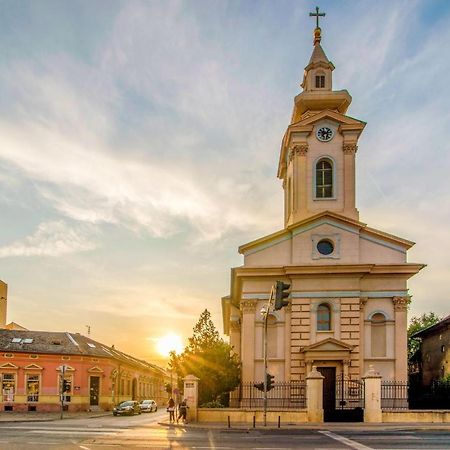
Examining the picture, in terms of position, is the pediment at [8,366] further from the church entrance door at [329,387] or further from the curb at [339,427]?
the curb at [339,427]

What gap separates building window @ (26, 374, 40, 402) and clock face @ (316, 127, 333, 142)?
104 ft

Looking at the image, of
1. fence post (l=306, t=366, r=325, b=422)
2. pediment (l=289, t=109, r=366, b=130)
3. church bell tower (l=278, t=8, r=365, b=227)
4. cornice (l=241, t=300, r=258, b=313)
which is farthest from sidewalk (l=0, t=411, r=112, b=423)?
pediment (l=289, t=109, r=366, b=130)

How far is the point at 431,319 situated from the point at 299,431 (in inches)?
2290

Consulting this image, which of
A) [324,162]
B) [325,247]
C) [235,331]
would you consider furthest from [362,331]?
[235,331]

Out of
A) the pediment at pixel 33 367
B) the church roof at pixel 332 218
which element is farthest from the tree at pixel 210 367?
the pediment at pixel 33 367

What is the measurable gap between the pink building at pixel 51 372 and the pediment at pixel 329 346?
961 inches

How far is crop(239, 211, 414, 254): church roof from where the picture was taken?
3884 centimetres

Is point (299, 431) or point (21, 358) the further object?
point (21, 358)

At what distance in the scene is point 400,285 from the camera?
38500mm

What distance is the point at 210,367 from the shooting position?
37.3 metres

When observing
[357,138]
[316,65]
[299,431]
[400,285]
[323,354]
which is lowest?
[299,431]

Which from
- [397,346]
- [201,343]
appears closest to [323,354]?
[397,346]

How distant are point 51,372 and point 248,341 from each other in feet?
80.4

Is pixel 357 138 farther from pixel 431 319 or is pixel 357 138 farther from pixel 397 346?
pixel 431 319
